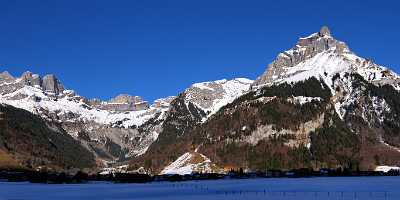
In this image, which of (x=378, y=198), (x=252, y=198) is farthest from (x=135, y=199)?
(x=378, y=198)

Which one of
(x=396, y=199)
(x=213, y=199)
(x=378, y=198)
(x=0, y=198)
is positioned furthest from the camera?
(x=0, y=198)

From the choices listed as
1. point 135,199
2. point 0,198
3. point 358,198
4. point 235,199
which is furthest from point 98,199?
point 358,198

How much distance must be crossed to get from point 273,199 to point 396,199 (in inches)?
1277

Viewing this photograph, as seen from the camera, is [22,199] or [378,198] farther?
[22,199]

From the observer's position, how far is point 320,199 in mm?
172750

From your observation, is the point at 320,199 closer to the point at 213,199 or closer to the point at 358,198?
the point at 358,198

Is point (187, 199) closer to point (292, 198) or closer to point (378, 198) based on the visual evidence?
point (292, 198)

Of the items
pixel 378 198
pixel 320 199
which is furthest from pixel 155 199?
pixel 378 198

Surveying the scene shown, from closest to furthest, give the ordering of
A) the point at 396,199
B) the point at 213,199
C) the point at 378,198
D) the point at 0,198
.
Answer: the point at 396,199 < the point at 378,198 < the point at 213,199 < the point at 0,198

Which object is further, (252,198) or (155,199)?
(155,199)

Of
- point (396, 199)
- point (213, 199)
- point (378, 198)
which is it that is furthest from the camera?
point (213, 199)

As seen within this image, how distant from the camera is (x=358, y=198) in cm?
17262

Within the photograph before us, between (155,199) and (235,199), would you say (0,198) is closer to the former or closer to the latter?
(155,199)

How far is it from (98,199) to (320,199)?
2602 inches
